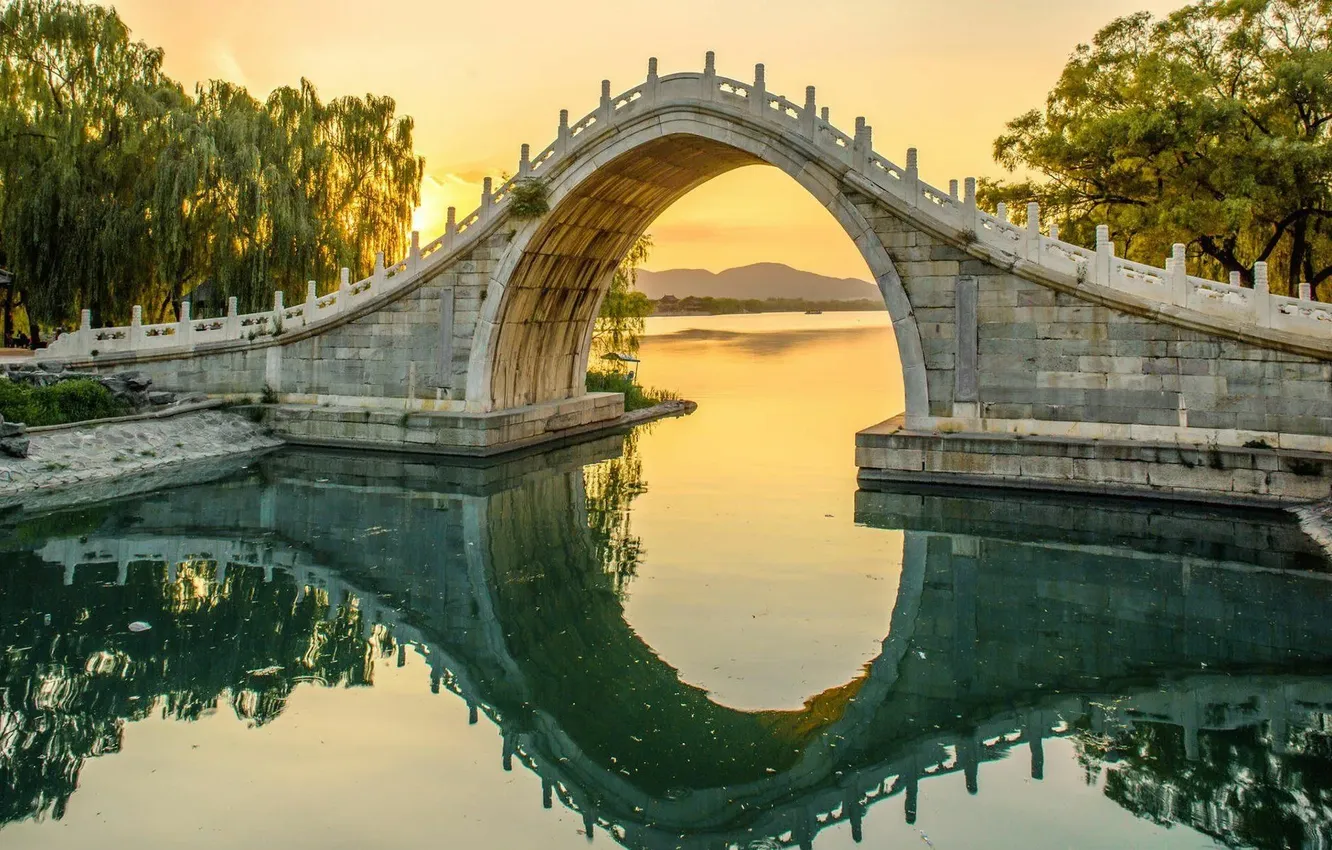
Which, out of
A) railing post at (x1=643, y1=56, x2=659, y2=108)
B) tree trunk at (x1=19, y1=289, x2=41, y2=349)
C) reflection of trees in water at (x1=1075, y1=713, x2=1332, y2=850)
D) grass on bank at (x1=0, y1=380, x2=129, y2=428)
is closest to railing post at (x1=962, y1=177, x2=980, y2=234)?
railing post at (x1=643, y1=56, x2=659, y2=108)

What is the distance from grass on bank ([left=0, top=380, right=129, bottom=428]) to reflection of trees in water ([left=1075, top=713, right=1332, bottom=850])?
1773cm

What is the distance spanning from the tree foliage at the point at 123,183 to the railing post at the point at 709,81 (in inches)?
450

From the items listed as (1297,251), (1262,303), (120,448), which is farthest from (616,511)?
(1297,251)

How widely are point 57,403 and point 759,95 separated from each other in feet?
45.3

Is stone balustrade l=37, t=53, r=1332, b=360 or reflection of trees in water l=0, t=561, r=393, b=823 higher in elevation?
stone balustrade l=37, t=53, r=1332, b=360

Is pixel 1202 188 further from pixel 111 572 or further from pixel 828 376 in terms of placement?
pixel 828 376

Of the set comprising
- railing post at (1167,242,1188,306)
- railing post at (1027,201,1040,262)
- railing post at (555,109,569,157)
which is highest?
railing post at (555,109,569,157)

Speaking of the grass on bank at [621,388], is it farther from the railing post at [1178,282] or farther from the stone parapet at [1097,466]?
the railing post at [1178,282]

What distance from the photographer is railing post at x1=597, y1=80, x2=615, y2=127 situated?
20672 mm

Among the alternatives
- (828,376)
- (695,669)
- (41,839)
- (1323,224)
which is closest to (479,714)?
(695,669)

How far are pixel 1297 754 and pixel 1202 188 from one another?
15816mm

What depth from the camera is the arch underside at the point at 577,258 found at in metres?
21.8

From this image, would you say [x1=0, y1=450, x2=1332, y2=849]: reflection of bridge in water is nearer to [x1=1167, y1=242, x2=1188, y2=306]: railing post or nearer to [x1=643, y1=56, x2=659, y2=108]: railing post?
[x1=1167, y1=242, x2=1188, y2=306]: railing post

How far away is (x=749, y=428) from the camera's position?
2708 centimetres
